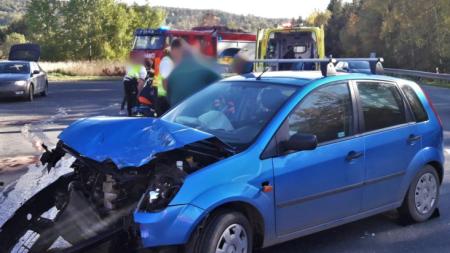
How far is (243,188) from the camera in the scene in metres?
4.01

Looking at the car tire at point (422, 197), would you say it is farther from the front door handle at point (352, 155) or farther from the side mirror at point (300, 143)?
the side mirror at point (300, 143)

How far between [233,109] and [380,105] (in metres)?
1.46

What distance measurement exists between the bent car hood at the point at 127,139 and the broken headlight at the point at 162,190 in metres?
0.16

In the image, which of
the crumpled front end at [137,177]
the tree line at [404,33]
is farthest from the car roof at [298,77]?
the tree line at [404,33]

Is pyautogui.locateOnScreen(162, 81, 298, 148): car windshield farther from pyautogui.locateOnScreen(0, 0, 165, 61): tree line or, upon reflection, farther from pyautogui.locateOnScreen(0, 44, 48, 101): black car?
pyautogui.locateOnScreen(0, 0, 165, 61): tree line

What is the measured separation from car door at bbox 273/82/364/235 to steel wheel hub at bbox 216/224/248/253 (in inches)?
14.3

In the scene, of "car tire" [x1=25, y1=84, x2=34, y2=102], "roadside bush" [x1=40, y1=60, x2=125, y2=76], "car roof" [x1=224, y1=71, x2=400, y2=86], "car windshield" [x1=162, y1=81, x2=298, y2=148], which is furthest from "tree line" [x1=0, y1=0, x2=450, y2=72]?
"car windshield" [x1=162, y1=81, x2=298, y2=148]

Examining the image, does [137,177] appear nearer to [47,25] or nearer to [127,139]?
[127,139]

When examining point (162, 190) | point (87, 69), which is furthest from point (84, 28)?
A: point (162, 190)

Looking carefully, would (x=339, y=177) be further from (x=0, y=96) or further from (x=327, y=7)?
(x=327, y=7)

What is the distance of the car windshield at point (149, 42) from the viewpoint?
89.2 feet

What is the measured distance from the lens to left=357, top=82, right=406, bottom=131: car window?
5145mm

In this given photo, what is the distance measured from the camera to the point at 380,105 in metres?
5.30

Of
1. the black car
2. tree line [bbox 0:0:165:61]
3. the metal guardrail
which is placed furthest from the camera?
tree line [bbox 0:0:165:61]
